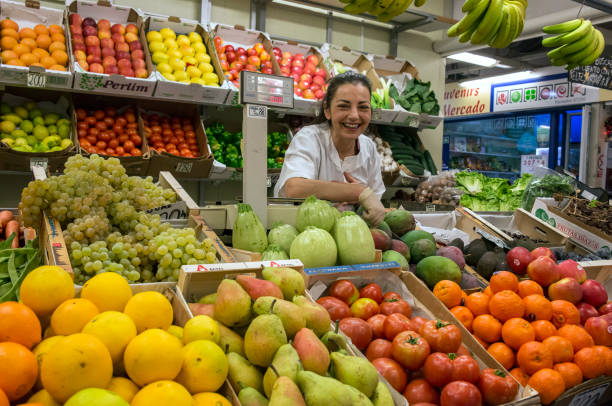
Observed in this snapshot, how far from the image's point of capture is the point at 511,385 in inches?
51.0

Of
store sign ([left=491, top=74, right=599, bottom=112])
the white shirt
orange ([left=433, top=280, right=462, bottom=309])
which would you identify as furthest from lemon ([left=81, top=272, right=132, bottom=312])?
store sign ([left=491, top=74, right=599, bottom=112])

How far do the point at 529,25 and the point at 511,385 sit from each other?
488cm

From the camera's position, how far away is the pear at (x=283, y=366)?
3.12ft

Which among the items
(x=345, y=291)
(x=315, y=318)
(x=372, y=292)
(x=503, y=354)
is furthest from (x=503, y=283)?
(x=315, y=318)

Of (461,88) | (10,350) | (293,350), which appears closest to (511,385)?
(293,350)

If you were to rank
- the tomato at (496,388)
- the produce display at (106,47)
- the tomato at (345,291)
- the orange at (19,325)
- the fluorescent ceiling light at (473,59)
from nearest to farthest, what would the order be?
the orange at (19,325)
the tomato at (496,388)
the tomato at (345,291)
the produce display at (106,47)
the fluorescent ceiling light at (473,59)

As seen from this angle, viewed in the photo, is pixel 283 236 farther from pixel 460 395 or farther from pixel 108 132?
pixel 108 132

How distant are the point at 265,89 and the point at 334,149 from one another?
46.5 inches

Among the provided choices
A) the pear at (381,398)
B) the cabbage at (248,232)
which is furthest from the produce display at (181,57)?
the pear at (381,398)

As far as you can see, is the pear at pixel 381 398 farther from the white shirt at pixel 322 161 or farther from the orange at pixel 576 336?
the white shirt at pixel 322 161

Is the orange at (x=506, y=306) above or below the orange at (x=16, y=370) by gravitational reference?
below

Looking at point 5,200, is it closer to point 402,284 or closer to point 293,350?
point 402,284

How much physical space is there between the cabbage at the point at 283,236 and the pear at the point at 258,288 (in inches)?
25.0

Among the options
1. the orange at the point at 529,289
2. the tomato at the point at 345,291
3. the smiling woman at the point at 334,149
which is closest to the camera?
the tomato at the point at 345,291
